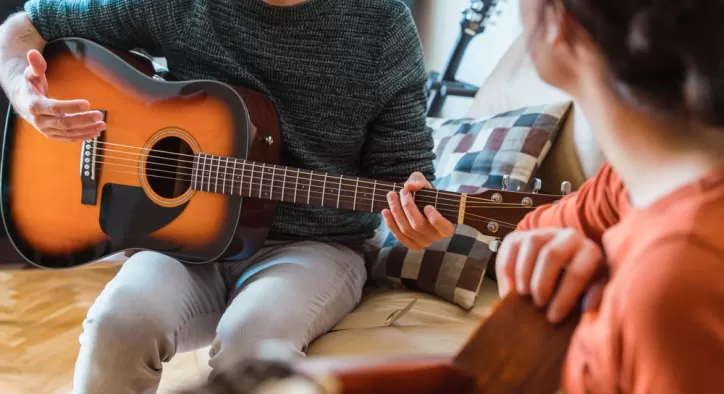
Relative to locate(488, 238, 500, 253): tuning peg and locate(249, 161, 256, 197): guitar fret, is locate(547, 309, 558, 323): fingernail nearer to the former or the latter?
locate(488, 238, 500, 253): tuning peg

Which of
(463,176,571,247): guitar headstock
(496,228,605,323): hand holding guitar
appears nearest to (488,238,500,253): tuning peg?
(463,176,571,247): guitar headstock

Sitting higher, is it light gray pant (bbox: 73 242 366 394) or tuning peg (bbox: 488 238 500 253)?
tuning peg (bbox: 488 238 500 253)

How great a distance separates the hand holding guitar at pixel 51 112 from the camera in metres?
1.09

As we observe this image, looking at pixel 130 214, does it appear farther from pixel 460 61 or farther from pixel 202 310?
pixel 460 61

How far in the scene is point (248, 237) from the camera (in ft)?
3.66

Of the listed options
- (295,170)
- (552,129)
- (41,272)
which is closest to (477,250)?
(552,129)

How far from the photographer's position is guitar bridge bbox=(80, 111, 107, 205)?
3.89 ft

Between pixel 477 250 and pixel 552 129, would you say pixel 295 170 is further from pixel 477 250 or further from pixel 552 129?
pixel 552 129

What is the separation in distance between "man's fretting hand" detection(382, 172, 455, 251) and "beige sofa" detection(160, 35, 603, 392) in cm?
17

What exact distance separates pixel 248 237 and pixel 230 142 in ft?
0.61

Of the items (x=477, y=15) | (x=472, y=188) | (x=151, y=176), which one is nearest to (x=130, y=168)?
(x=151, y=176)

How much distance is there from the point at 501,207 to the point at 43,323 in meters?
1.42

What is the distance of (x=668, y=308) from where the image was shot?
0.33m

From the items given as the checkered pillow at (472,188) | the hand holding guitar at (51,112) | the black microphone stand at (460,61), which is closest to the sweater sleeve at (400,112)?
the checkered pillow at (472,188)
